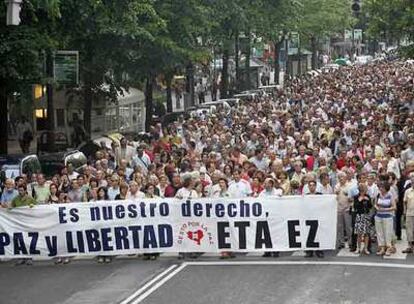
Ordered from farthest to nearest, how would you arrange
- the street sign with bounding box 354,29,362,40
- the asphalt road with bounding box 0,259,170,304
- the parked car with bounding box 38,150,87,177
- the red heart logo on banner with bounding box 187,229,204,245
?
1. the street sign with bounding box 354,29,362,40
2. the parked car with bounding box 38,150,87,177
3. the red heart logo on banner with bounding box 187,229,204,245
4. the asphalt road with bounding box 0,259,170,304

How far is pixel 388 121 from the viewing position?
98.5 ft

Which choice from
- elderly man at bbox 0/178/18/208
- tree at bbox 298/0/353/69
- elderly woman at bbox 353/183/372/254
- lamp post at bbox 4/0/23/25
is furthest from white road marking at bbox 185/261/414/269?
tree at bbox 298/0/353/69

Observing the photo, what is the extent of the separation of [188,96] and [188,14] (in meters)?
17.0

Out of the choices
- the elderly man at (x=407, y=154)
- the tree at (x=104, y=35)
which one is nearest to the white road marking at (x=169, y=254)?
the elderly man at (x=407, y=154)

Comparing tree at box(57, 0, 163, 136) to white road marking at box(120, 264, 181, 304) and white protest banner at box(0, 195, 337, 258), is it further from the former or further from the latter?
white road marking at box(120, 264, 181, 304)

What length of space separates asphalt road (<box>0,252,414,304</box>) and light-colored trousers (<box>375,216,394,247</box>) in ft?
1.06

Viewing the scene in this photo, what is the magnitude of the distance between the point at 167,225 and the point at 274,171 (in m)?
3.58

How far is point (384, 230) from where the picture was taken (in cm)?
A: 1627

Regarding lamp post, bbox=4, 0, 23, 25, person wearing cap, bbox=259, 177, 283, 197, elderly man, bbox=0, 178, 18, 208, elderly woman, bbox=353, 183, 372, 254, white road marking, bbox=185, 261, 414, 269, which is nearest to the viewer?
lamp post, bbox=4, 0, 23, 25

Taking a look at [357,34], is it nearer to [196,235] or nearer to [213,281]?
[196,235]

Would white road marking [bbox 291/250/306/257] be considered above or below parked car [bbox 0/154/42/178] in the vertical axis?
below

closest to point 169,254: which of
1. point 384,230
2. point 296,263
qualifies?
point 296,263

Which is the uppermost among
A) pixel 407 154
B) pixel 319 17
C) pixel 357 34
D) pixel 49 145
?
pixel 357 34

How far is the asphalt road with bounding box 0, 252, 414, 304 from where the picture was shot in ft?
44.9
